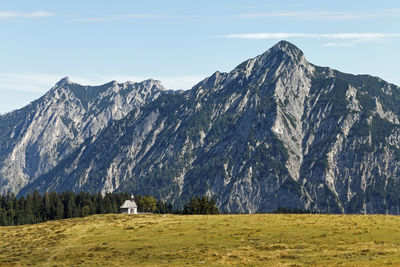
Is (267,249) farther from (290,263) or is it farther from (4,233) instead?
(4,233)

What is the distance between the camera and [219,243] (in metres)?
78.6

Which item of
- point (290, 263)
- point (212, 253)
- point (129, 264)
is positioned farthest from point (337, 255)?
point (129, 264)

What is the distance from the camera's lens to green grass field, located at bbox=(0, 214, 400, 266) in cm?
6362

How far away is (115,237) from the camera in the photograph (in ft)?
304

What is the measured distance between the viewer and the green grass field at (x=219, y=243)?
6362cm

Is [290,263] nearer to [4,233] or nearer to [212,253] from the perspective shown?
[212,253]

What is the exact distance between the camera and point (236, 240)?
80062 mm

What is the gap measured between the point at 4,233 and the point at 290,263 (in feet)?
273

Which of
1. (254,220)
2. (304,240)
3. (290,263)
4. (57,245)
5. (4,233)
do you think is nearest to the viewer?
(290,263)

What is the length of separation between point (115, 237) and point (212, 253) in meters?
28.5

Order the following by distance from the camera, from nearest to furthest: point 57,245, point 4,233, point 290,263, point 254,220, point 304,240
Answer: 1. point 290,263
2. point 304,240
3. point 57,245
4. point 254,220
5. point 4,233

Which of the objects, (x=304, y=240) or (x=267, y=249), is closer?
(x=267, y=249)

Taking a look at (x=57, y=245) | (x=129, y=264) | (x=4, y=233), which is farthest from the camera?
(x=4, y=233)

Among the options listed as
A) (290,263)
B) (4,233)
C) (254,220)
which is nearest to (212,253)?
(290,263)
